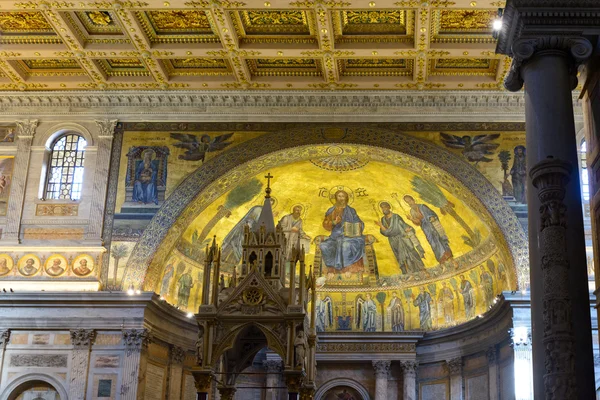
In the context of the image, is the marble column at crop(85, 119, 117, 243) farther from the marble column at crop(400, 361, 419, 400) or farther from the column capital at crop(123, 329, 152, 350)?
the marble column at crop(400, 361, 419, 400)

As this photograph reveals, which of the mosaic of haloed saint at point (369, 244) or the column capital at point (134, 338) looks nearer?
the column capital at point (134, 338)

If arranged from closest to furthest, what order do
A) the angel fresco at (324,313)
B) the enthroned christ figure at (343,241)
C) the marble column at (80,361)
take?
1. the marble column at (80,361)
2. the enthroned christ figure at (343,241)
3. the angel fresco at (324,313)

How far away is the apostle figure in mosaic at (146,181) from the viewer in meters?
24.1

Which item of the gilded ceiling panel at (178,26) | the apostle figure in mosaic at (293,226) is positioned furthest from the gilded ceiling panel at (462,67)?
the apostle figure in mosaic at (293,226)

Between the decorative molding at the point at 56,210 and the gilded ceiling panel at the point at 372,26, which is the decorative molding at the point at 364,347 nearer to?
the decorative molding at the point at 56,210

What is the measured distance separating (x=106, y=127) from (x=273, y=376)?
9.91m

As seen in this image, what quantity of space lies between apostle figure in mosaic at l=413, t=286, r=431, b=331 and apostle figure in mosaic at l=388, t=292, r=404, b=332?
651 millimetres

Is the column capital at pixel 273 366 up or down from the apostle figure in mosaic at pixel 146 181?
down

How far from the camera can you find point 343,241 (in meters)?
29.0

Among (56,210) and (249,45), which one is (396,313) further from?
(56,210)

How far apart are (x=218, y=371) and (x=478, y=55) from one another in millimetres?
10803

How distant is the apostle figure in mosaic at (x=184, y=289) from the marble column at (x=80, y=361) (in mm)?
3729

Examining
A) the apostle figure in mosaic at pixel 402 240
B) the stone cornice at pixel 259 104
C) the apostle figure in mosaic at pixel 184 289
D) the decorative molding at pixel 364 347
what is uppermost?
the stone cornice at pixel 259 104

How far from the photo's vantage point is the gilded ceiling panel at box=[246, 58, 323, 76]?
941 inches
